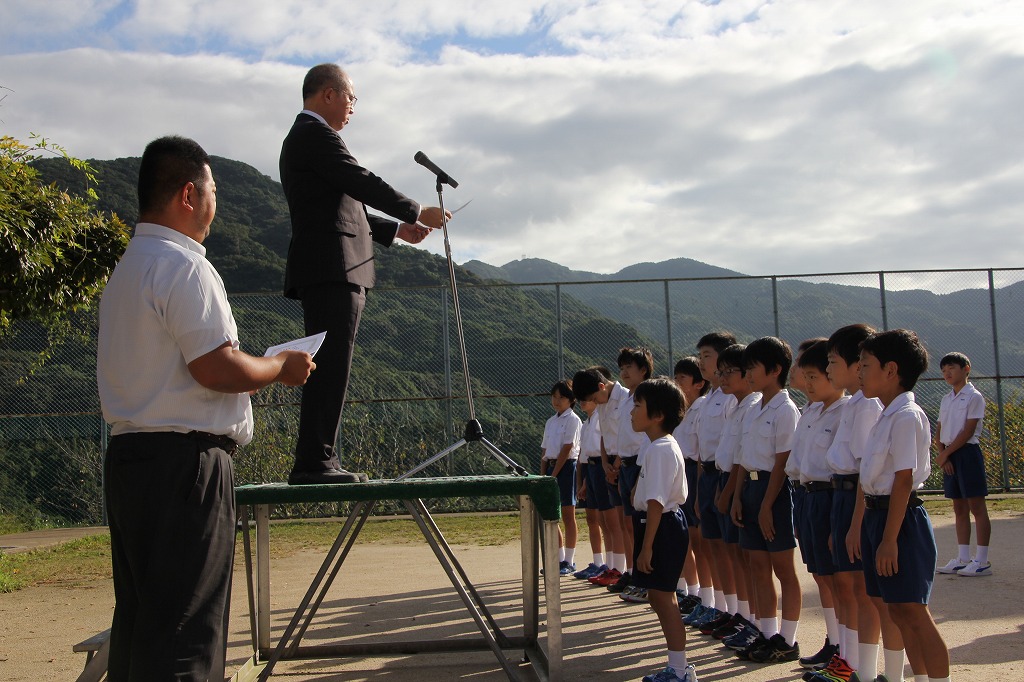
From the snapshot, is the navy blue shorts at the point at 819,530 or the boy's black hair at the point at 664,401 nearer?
the navy blue shorts at the point at 819,530

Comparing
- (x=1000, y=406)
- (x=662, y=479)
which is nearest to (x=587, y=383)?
(x=662, y=479)

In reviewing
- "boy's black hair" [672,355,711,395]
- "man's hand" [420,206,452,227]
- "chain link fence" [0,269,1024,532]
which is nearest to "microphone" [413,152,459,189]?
"man's hand" [420,206,452,227]

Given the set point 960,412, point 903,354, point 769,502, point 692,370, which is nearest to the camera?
point 903,354

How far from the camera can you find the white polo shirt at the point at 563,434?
923 centimetres

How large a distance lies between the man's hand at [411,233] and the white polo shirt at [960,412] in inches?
225

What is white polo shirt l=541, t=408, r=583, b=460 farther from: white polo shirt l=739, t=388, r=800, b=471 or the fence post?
the fence post

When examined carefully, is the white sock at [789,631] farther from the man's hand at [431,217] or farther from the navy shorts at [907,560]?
the man's hand at [431,217]

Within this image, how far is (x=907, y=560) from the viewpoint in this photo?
3934 millimetres

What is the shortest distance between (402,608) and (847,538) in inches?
159

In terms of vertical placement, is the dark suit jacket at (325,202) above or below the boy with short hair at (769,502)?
above

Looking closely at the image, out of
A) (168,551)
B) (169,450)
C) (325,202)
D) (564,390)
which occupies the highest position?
(325,202)

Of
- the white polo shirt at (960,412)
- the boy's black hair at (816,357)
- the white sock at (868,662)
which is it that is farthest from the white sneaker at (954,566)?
the white sock at (868,662)

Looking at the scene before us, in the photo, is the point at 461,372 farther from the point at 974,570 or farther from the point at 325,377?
the point at 325,377

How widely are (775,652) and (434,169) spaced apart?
3169 millimetres
